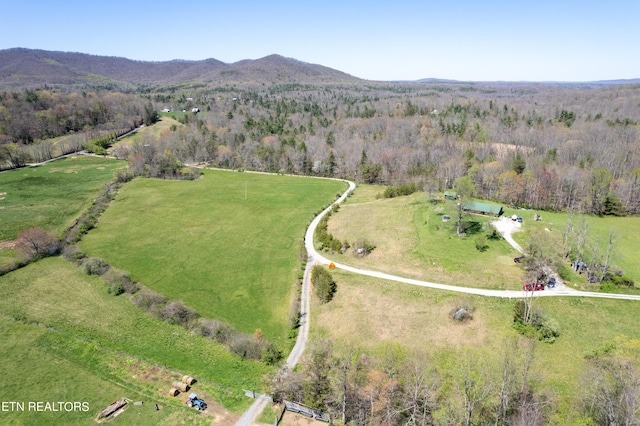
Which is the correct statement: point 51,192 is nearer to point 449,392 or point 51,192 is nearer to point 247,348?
point 247,348

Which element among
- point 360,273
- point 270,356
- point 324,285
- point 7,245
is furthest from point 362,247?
point 7,245

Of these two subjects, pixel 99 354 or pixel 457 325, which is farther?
pixel 457 325

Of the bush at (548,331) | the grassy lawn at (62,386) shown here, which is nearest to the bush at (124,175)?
the grassy lawn at (62,386)

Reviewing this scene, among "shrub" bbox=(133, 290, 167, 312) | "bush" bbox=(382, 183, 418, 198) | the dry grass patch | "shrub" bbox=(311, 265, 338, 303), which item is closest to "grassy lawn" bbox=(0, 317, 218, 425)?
"shrub" bbox=(133, 290, 167, 312)

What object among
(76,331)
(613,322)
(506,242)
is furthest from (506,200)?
(76,331)

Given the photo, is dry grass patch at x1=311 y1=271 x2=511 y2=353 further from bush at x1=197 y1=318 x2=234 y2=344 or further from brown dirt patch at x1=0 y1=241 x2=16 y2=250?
brown dirt patch at x1=0 y1=241 x2=16 y2=250

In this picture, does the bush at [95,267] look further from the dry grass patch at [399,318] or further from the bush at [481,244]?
the bush at [481,244]
